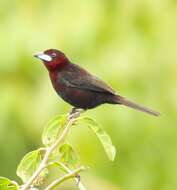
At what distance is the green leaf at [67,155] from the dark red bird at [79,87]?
1.56 m

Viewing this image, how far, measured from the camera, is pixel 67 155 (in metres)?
1.87

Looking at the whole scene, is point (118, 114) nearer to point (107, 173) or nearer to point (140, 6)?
point (107, 173)

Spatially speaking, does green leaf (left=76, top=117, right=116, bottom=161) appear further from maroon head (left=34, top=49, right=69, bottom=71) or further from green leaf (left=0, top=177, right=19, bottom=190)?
maroon head (left=34, top=49, right=69, bottom=71)

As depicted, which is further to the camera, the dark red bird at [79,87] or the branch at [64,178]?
the dark red bird at [79,87]

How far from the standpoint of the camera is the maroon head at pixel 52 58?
329 cm

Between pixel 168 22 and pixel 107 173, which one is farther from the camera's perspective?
pixel 168 22

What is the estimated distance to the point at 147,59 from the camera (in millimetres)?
5109

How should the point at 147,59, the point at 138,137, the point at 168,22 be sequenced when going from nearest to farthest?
1. the point at 138,137
2. the point at 147,59
3. the point at 168,22

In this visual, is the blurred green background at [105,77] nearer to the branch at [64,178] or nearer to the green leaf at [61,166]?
the green leaf at [61,166]

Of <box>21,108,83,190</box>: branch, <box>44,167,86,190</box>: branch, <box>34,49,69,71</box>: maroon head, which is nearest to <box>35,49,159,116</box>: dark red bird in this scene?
<box>34,49,69,71</box>: maroon head

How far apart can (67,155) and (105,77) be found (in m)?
3.06

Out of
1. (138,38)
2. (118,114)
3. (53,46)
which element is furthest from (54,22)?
(118,114)

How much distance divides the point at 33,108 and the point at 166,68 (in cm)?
92

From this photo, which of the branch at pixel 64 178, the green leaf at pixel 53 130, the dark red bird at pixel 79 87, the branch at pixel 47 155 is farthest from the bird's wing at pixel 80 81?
the branch at pixel 64 178
